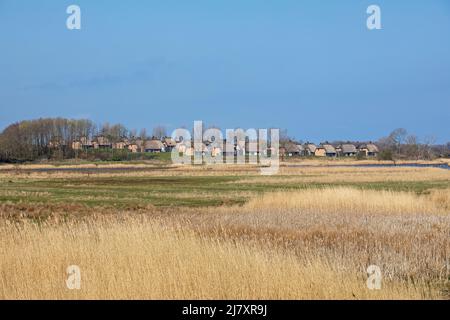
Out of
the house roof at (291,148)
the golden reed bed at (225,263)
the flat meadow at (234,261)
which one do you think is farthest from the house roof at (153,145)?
the golden reed bed at (225,263)

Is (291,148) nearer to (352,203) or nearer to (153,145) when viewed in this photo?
(153,145)

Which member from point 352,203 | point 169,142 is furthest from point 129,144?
point 352,203

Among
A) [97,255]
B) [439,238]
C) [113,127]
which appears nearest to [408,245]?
[439,238]

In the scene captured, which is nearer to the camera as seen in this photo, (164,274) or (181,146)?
(164,274)

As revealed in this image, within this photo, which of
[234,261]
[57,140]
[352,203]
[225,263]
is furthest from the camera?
[57,140]

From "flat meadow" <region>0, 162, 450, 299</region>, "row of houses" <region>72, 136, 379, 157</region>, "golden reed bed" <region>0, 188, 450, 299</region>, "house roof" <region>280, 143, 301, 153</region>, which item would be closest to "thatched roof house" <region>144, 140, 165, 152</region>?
"row of houses" <region>72, 136, 379, 157</region>

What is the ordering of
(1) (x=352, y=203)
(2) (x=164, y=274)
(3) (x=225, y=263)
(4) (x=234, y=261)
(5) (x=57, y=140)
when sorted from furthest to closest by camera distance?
(5) (x=57, y=140), (1) (x=352, y=203), (3) (x=225, y=263), (4) (x=234, y=261), (2) (x=164, y=274)

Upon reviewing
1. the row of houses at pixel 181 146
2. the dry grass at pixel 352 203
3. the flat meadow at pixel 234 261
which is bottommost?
the dry grass at pixel 352 203

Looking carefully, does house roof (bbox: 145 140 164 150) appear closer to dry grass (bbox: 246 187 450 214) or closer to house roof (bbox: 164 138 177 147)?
house roof (bbox: 164 138 177 147)

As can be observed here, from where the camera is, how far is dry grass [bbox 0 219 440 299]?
9.96 m

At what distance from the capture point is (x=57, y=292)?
10.1 metres

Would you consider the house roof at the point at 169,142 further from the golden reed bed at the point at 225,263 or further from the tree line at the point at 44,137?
the golden reed bed at the point at 225,263

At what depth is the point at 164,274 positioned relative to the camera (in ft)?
35.8

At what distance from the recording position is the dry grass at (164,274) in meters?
9.96
